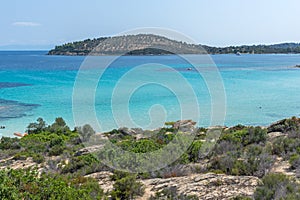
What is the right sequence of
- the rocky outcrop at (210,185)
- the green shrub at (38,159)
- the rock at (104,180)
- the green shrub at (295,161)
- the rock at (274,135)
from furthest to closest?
the rock at (274,135), the green shrub at (38,159), the green shrub at (295,161), the rock at (104,180), the rocky outcrop at (210,185)

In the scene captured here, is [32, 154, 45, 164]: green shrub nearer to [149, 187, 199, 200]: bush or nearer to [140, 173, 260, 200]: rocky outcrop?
[140, 173, 260, 200]: rocky outcrop

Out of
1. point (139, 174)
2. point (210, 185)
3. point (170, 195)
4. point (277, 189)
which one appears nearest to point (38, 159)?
point (139, 174)

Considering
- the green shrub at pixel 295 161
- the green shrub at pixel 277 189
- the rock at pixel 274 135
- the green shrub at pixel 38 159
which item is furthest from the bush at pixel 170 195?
the rock at pixel 274 135

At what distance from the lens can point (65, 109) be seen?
90.5ft

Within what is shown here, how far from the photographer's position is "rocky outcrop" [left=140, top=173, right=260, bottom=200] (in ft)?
17.4

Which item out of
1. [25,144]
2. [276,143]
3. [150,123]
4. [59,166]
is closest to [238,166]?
[276,143]

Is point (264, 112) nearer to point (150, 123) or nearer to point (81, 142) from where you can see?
point (150, 123)

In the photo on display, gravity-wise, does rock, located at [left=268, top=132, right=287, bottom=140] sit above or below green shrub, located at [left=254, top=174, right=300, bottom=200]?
below

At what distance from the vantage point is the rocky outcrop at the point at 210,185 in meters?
5.31

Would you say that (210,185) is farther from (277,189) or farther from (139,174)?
(139,174)

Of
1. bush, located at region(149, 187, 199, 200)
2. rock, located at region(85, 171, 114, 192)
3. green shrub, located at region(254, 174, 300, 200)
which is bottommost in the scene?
rock, located at region(85, 171, 114, 192)

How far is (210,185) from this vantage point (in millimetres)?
5711

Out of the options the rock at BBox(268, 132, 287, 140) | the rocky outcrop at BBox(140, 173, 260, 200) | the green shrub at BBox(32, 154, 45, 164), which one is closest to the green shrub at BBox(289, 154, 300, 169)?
the rocky outcrop at BBox(140, 173, 260, 200)

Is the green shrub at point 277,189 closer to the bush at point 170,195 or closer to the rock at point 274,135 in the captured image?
the bush at point 170,195
